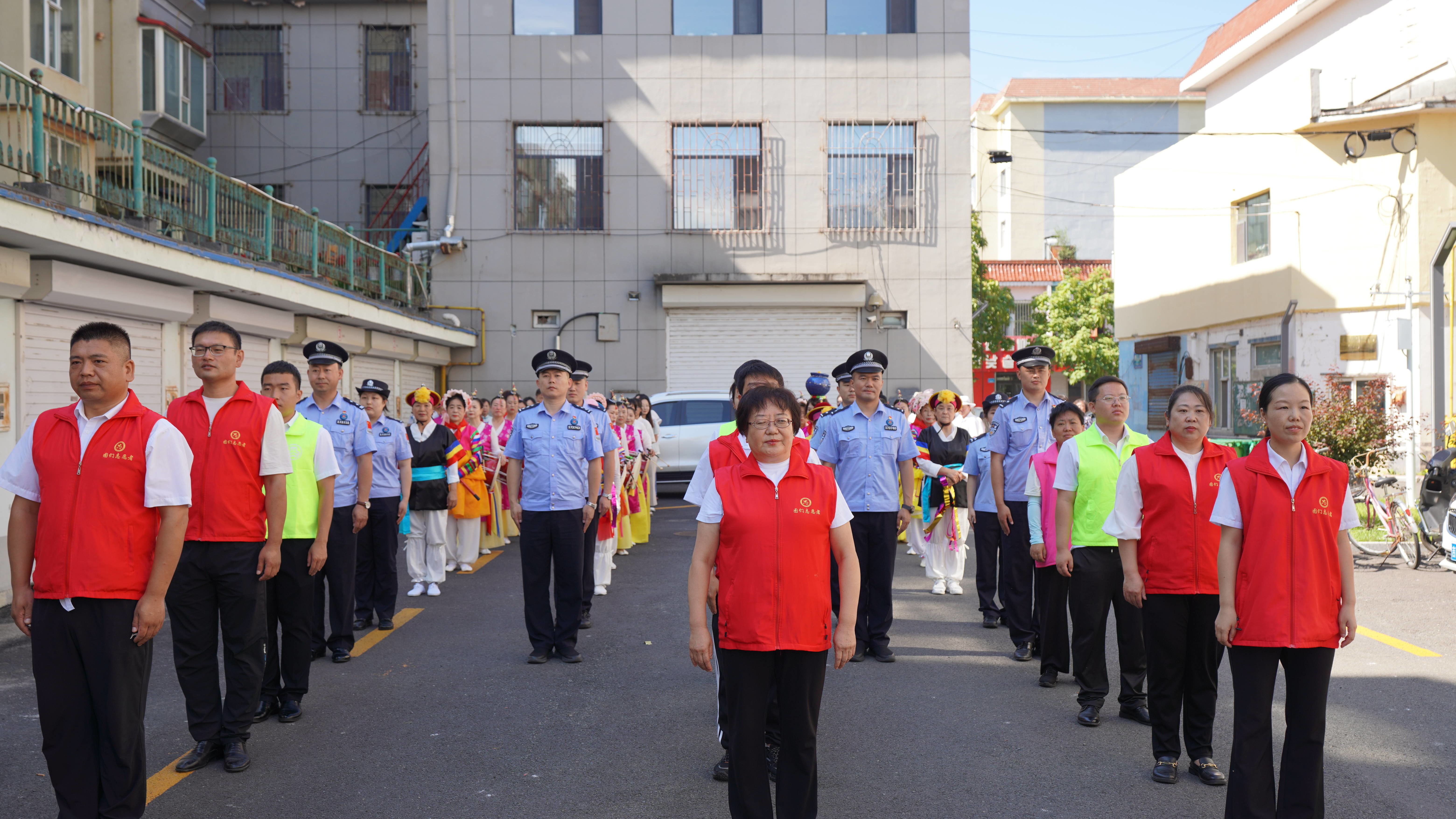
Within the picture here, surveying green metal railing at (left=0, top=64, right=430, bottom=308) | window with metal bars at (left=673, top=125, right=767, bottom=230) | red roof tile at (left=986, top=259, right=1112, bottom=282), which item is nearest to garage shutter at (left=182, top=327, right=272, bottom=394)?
green metal railing at (left=0, top=64, right=430, bottom=308)

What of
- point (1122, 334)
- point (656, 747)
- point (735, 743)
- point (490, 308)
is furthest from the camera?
point (1122, 334)

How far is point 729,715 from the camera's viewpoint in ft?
14.0

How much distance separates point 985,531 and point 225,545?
5.53 m

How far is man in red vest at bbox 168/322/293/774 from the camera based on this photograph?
17.5 ft

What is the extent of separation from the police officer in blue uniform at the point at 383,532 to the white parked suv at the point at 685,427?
36.8ft

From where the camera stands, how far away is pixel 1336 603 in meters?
4.33

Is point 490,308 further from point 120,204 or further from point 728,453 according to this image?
point 728,453

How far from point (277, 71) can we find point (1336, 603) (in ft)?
85.4

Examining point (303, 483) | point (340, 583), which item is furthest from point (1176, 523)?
point (340, 583)

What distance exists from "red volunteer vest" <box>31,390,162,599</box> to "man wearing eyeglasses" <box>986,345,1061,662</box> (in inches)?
208

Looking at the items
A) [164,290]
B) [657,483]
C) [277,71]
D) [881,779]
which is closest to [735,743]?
[881,779]

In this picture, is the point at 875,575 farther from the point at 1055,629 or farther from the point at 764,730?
the point at 764,730

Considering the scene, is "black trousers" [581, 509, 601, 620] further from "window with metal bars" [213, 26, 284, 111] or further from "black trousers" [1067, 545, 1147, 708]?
"window with metal bars" [213, 26, 284, 111]

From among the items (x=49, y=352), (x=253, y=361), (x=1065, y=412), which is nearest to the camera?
(x=1065, y=412)
